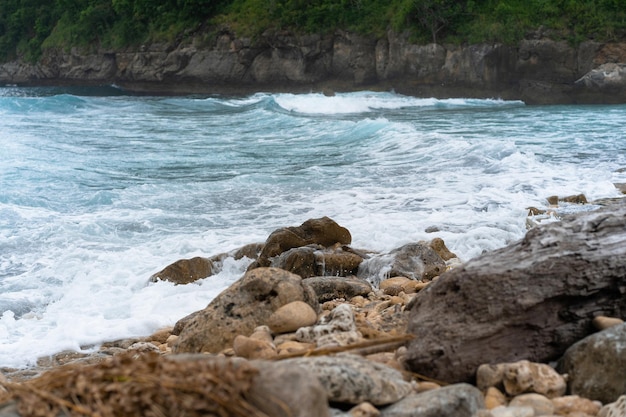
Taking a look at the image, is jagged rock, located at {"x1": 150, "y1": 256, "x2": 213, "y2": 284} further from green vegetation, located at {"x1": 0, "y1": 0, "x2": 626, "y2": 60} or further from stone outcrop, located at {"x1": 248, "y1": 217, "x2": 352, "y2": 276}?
green vegetation, located at {"x1": 0, "y1": 0, "x2": 626, "y2": 60}

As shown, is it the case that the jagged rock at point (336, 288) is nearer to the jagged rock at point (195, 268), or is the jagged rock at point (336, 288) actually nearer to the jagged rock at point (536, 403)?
the jagged rock at point (195, 268)

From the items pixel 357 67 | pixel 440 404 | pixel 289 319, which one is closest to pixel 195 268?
pixel 289 319

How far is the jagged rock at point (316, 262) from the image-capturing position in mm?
7352

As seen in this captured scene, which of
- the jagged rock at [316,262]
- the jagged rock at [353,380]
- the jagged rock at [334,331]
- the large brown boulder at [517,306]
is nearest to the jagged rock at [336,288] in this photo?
the jagged rock at [316,262]

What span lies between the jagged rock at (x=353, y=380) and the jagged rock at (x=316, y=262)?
4.32m

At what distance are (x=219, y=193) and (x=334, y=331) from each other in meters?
8.42

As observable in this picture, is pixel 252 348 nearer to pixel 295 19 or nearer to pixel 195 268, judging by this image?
pixel 195 268

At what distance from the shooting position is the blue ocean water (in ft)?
24.7

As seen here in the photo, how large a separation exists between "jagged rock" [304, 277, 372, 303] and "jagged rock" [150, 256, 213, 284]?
2030 mm

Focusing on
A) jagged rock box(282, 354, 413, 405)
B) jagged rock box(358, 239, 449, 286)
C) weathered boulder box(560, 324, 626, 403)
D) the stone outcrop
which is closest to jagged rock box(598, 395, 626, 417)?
weathered boulder box(560, 324, 626, 403)

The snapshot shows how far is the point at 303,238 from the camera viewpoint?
815cm

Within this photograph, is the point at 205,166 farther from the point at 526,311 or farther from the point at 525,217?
the point at 526,311

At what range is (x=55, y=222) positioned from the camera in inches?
417

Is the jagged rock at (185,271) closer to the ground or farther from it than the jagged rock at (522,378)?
closer to the ground
